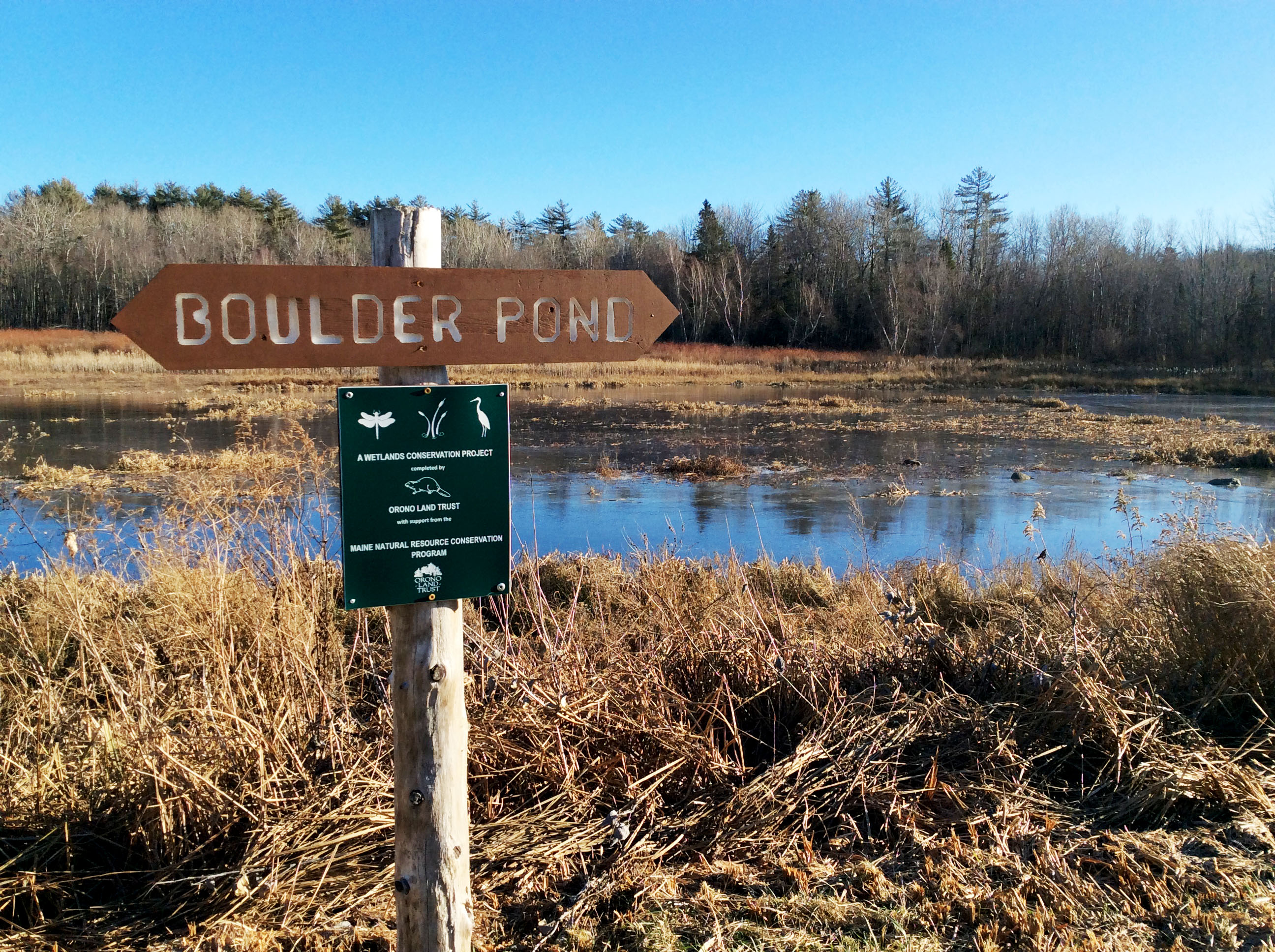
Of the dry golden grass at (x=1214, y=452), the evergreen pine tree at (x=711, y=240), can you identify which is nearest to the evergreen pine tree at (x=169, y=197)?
the evergreen pine tree at (x=711, y=240)

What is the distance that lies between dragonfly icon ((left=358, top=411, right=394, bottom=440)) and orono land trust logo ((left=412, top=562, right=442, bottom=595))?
37 centimetres

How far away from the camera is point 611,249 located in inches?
3263

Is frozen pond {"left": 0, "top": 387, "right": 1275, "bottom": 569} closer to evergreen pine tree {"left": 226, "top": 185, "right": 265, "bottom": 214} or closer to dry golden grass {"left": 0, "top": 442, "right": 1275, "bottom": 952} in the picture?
dry golden grass {"left": 0, "top": 442, "right": 1275, "bottom": 952}

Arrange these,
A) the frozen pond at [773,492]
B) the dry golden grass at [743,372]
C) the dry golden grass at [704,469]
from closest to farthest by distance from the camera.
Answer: the frozen pond at [773,492] → the dry golden grass at [704,469] → the dry golden grass at [743,372]

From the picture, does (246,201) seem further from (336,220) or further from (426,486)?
(426,486)

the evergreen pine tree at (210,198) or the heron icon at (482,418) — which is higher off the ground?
the evergreen pine tree at (210,198)

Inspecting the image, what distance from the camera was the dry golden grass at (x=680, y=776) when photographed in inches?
108

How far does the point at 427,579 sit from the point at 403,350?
621 millimetres

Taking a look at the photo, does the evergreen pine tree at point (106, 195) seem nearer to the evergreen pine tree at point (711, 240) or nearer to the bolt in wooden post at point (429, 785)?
the evergreen pine tree at point (711, 240)

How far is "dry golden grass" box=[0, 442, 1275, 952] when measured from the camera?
276 cm

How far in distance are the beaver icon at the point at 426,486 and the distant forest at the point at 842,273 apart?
192 ft

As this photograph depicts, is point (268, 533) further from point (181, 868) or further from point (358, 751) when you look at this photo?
point (181, 868)

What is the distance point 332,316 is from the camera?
2406 millimetres

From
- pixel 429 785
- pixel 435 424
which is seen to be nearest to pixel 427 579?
pixel 435 424
